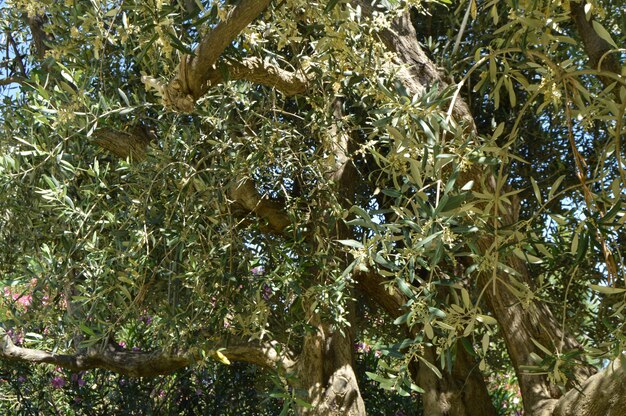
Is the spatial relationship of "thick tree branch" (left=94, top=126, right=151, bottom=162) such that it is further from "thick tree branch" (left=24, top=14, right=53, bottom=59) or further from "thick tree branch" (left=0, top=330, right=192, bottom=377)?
"thick tree branch" (left=0, top=330, right=192, bottom=377)

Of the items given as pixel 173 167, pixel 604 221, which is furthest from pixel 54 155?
pixel 604 221

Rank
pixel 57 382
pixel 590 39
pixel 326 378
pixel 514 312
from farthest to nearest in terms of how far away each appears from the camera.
→ pixel 57 382
pixel 326 378
pixel 514 312
pixel 590 39

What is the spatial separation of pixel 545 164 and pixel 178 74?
293 cm

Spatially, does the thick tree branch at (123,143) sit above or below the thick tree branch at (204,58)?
below

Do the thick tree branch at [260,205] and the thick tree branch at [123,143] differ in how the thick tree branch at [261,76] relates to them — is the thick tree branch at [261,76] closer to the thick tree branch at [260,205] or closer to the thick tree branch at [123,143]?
the thick tree branch at [260,205]

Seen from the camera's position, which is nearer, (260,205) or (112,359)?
(260,205)

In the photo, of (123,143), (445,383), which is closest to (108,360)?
(123,143)

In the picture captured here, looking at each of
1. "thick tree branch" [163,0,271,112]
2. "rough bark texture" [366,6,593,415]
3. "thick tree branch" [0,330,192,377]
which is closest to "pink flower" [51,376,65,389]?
"thick tree branch" [0,330,192,377]

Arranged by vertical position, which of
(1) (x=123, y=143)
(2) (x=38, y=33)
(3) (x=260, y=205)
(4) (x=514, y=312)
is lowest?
(4) (x=514, y=312)

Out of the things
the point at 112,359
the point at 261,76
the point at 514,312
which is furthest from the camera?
the point at 112,359

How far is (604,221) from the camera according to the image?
2268mm

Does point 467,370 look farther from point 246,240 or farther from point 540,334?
point 246,240

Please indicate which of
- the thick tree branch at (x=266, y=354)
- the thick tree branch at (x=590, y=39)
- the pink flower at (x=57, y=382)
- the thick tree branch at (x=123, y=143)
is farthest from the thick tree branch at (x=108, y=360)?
the thick tree branch at (x=590, y=39)

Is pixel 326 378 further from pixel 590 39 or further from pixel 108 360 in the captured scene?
pixel 590 39
